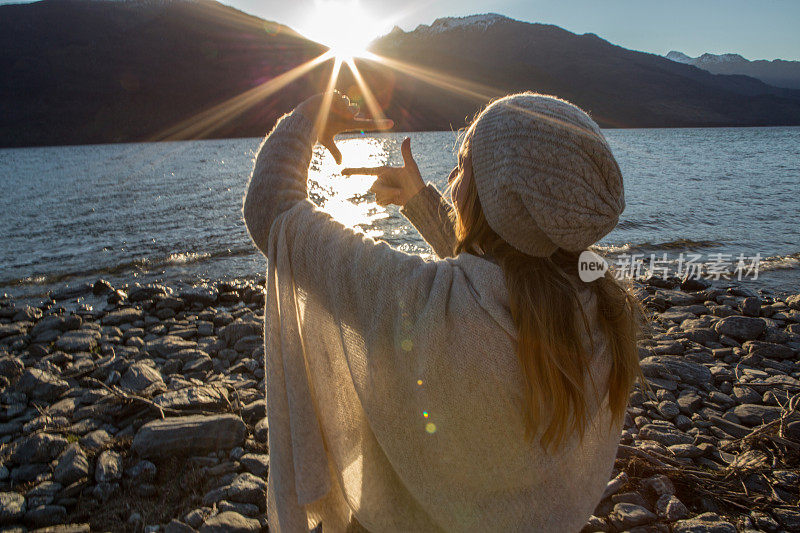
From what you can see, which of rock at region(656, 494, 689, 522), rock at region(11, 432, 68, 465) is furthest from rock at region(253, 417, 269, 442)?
rock at region(656, 494, 689, 522)

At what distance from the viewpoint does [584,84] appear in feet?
370

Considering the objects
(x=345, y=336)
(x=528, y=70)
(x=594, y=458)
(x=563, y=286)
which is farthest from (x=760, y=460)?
(x=528, y=70)

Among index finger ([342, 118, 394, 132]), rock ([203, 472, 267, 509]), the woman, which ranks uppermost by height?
index finger ([342, 118, 394, 132])

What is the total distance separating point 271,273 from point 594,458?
1.24 metres

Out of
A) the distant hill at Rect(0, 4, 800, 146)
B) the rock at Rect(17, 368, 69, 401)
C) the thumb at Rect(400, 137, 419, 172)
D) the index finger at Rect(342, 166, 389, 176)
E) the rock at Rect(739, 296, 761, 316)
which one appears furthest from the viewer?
the distant hill at Rect(0, 4, 800, 146)

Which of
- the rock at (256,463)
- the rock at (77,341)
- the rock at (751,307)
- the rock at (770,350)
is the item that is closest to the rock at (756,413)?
the rock at (770,350)

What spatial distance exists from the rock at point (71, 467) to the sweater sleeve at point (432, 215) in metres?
2.76

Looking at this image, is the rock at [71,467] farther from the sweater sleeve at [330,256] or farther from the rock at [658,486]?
the rock at [658,486]

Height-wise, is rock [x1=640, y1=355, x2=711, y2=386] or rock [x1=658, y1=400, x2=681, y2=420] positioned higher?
rock [x1=640, y1=355, x2=711, y2=386]

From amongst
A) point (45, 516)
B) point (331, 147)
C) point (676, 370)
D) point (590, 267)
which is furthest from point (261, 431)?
point (676, 370)

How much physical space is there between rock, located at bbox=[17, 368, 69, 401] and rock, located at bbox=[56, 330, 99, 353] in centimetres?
104

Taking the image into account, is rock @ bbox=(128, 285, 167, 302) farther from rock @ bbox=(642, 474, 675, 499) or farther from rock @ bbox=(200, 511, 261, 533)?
rock @ bbox=(642, 474, 675, 499)

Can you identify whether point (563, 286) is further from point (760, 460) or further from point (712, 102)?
point (712, 102)

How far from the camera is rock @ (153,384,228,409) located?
3729 mm
